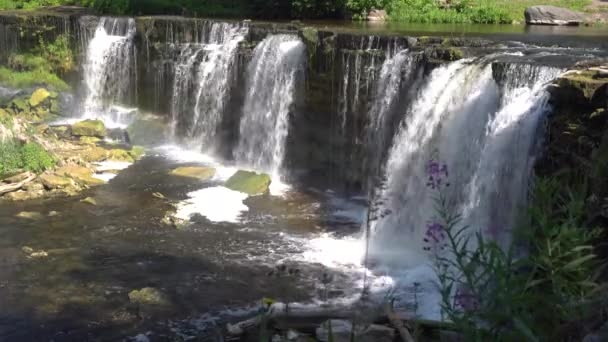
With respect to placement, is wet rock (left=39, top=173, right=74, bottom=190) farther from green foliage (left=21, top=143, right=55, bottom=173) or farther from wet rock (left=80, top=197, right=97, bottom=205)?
wet rock (left=80, top=197, right=97, bottom=205)

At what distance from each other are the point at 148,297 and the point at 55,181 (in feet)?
18.1

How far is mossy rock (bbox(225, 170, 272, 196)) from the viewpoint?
14078mm

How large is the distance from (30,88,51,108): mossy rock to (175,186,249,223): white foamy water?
7515mm

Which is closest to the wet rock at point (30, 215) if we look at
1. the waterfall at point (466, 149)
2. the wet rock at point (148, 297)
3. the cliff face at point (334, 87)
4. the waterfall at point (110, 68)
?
the wet rock at point (148, 297)

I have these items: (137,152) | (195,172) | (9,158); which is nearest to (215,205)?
(195,172)

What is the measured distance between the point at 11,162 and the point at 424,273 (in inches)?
332

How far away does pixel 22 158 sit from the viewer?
14.4m

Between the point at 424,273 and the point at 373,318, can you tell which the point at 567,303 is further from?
the point at 424,273

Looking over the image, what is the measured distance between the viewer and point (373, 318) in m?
6.23

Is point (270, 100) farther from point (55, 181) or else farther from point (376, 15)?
point (376, 15)

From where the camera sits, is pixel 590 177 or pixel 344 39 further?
pixel 344 39

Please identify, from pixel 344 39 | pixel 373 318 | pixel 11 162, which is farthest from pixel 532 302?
pixel 11 162

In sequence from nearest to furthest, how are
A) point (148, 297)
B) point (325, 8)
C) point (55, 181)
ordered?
point (148, 297) → point (55, 181) → point (325, 8)

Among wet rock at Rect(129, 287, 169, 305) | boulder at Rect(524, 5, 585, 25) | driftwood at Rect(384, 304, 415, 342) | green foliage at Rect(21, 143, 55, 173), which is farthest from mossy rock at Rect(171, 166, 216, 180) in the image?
boulder at Rect(524, 5, 585, 25)
